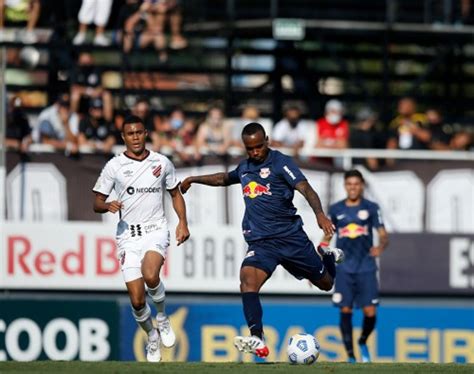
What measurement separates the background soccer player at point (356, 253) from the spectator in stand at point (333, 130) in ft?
9.18

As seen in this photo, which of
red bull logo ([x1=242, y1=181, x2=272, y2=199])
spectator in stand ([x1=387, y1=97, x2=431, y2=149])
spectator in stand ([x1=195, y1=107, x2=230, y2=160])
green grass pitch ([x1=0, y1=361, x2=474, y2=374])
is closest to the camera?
green grass pitch ([x1=0, y1=361, x2=474, y2=374])

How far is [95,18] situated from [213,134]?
2713 millimetres

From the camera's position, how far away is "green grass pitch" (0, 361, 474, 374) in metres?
11.1

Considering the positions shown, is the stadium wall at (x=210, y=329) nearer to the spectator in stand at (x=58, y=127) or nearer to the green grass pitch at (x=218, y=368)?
the spectator in stand at (x=58, y=127)

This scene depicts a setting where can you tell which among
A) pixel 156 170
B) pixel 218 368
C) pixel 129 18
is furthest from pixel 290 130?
pixel 218 368

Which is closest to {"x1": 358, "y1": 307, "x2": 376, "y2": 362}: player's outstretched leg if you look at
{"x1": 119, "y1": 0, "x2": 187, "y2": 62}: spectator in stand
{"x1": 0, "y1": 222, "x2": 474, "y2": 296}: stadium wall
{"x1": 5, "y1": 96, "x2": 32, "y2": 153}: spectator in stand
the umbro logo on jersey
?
{"x1": 0, "y1": 222, "x2": 474, "y2": 296}: stadium wall

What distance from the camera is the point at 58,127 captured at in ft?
61.3

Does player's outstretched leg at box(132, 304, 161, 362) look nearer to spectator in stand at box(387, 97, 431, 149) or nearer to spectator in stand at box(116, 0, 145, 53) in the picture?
spectator in stand at box(387, 97, 431, 149)

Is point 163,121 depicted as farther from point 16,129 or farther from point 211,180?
point 211,180

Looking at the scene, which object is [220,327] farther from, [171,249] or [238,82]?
[238,82]

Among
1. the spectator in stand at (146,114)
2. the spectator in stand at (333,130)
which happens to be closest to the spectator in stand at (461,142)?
the spectator in stand at (333,130)

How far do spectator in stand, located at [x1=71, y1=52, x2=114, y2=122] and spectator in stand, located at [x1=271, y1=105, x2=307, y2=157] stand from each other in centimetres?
239

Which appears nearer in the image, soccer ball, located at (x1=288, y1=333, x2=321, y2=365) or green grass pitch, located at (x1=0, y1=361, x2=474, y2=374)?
green grass pitch, located at (x1=0, y1=361, x2=474, y2=374)

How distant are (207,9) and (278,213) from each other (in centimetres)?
938
